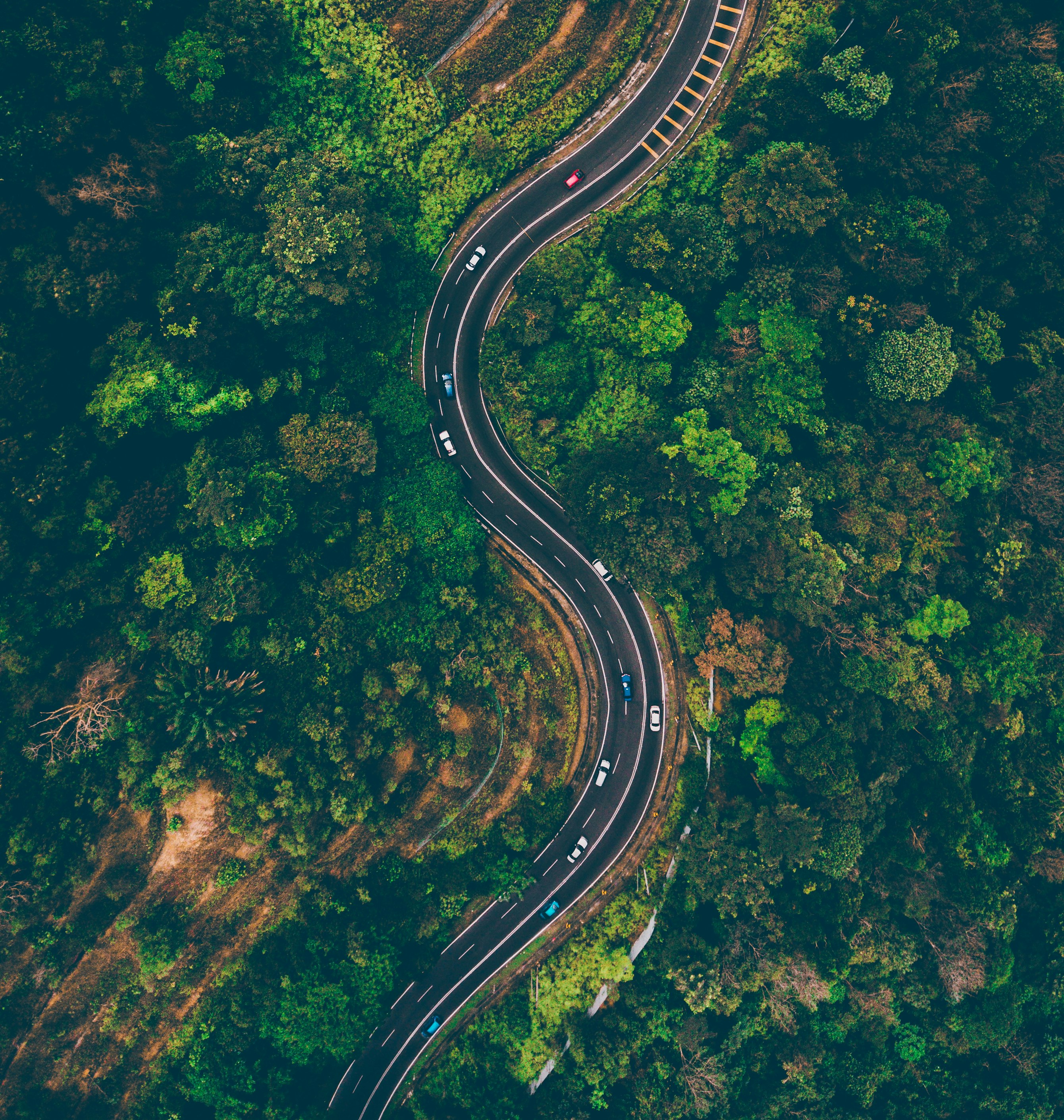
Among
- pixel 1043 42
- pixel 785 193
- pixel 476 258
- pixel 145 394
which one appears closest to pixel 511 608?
pixel 476 258

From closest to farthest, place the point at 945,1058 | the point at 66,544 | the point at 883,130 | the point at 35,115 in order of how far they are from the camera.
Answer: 1. the point at 35,115
2. the point at 66,544
3. the point at 883,130
4. the point at 945,1058

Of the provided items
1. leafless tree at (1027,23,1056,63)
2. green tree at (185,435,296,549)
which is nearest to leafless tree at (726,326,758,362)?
leafless tree at (1027,23,1056,63)

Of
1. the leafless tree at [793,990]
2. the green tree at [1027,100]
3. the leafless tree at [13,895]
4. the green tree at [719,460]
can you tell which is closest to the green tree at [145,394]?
the leafless tree at [13,895]

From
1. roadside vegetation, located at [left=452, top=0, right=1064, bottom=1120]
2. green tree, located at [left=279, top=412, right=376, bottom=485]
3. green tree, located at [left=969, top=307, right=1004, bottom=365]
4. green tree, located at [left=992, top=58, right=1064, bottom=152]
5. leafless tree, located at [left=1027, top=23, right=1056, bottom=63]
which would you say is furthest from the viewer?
green tree, located at [left=969, top=307, right=1004, bottom=365]

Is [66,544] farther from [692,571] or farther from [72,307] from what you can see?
[692,571]

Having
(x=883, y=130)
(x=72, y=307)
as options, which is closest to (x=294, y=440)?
(x=72, y=307)

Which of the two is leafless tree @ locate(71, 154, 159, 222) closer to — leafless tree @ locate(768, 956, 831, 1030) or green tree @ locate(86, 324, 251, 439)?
green tree @ locate(86, 324, 251, 439)

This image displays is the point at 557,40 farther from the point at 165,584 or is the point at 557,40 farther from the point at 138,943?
the point at 138,943

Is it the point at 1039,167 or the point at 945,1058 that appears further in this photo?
the point at 945,1058
